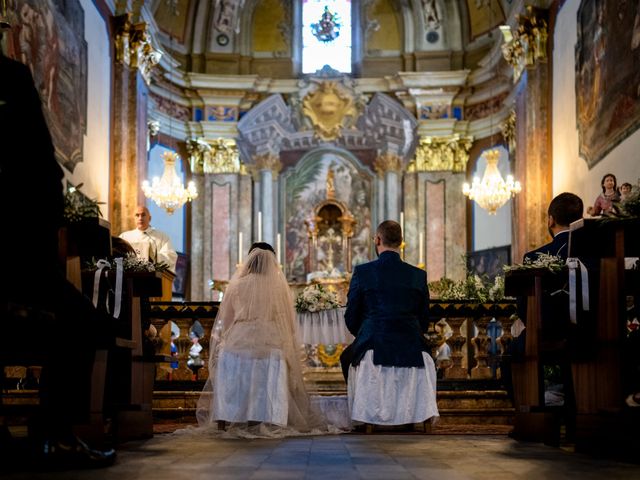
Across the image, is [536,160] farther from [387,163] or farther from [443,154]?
[387,163]

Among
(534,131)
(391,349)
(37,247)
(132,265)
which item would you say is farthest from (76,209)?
(534,131)

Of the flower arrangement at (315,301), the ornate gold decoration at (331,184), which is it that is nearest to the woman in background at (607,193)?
the flower arrangement at (315,301)

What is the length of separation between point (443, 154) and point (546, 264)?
15430mm

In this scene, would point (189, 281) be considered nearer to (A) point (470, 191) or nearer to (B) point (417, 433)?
(A) point (470, 191)

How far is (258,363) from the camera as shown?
8.23 m

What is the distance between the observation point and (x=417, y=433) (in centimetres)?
800

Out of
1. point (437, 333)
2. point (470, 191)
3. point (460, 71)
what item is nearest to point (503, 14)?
point (460, 71)

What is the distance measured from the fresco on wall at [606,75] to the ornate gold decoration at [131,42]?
774 centimetres

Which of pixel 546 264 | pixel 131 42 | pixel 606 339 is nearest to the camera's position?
pixel 606 339

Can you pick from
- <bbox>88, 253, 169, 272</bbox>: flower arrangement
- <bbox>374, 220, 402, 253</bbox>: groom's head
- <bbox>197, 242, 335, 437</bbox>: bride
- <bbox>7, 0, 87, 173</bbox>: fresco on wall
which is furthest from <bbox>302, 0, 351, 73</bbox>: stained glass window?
<bbox>88, 253, 169, 272</bbox>: flower arrangement

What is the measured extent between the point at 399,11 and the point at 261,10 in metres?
3.34

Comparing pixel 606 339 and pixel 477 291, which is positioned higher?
pixel 477 291

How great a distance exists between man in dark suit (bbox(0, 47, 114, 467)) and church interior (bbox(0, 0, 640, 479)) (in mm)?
307

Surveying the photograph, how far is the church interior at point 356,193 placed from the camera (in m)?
5.71
